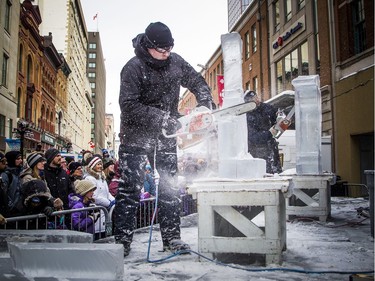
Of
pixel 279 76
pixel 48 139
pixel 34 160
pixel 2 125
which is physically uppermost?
pixel 279 76

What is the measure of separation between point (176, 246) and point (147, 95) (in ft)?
4.86

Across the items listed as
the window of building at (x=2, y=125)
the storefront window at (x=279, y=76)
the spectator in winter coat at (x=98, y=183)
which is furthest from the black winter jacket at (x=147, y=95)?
the window of building at (x=2, y=125)

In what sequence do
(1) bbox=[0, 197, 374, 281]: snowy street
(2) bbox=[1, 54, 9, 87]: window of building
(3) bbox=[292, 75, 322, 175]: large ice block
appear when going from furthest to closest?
1. (2) bbox=[1, 54, 9, 87]: window of building
2. (3) bbox=[292, 75, 322, 175]: large ice block
3. (1) bbox=[0, 197, 374, 281]: snowy street

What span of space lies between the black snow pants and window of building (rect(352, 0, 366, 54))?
446 inches

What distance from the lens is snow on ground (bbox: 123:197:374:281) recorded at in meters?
2.51

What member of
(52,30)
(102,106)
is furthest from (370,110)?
(102,106)

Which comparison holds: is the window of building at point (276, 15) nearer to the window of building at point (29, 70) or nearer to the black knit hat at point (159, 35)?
the black knit hat at point (159, 35)

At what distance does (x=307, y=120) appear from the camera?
6.24m

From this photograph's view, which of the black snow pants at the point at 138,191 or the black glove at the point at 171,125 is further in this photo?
the black snow pants at the point at 138,191

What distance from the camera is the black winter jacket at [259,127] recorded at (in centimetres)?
671

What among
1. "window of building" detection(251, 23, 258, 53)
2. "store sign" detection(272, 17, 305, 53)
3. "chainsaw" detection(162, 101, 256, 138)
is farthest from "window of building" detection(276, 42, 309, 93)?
"chainsaw" detection(162, 101, 256, 138)

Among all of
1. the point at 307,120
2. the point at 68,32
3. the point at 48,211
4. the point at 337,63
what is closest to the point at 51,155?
the point at 48,211

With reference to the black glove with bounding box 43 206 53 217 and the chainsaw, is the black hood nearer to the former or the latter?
the chainsaw

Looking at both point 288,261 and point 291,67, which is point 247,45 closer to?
point 291,67
